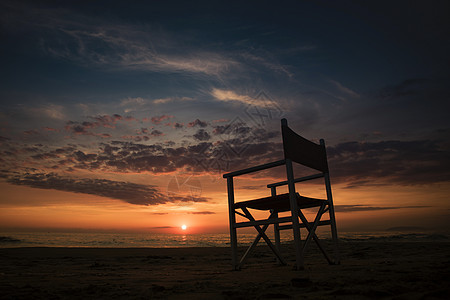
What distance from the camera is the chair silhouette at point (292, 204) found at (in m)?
4.41

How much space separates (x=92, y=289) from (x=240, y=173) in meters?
2.78

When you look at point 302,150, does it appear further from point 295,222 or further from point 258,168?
point 295,222

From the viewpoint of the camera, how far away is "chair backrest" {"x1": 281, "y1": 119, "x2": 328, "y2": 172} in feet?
15.1

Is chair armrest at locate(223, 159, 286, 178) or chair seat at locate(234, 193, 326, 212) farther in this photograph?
chair armrest at locate(223, 159, 286, 178)

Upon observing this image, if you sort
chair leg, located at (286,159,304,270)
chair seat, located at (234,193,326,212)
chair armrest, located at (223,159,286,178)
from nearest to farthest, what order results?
chair leg, located at (286,159,304,270) → chair seat, located at (234,193,326,212) → chair armrest, located at (223,159,286,178)

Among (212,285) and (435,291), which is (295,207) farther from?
(435,291)

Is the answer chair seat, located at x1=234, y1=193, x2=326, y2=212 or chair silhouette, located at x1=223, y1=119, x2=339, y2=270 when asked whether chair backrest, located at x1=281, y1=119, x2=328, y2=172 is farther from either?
chair seat, located at x1=234, y1=193, x2=326, y2=212


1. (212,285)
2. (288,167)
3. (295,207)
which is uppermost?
(288,167)

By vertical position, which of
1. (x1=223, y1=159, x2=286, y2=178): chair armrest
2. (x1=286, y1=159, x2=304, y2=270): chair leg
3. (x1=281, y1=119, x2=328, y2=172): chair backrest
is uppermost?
(x1=281, y1=119, x2=328, y2=172): chair backrest

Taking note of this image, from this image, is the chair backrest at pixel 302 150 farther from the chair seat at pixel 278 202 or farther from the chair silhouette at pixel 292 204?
the chair seat at pixel 278 202

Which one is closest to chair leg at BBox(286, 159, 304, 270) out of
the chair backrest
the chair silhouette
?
the chair silhouette

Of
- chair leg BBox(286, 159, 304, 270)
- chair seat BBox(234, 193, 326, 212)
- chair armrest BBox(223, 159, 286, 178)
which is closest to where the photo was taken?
chair leg BBox(286, 159, 304, 270)

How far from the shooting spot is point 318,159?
5.38 meters

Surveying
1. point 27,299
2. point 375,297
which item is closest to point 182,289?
point 27,299
